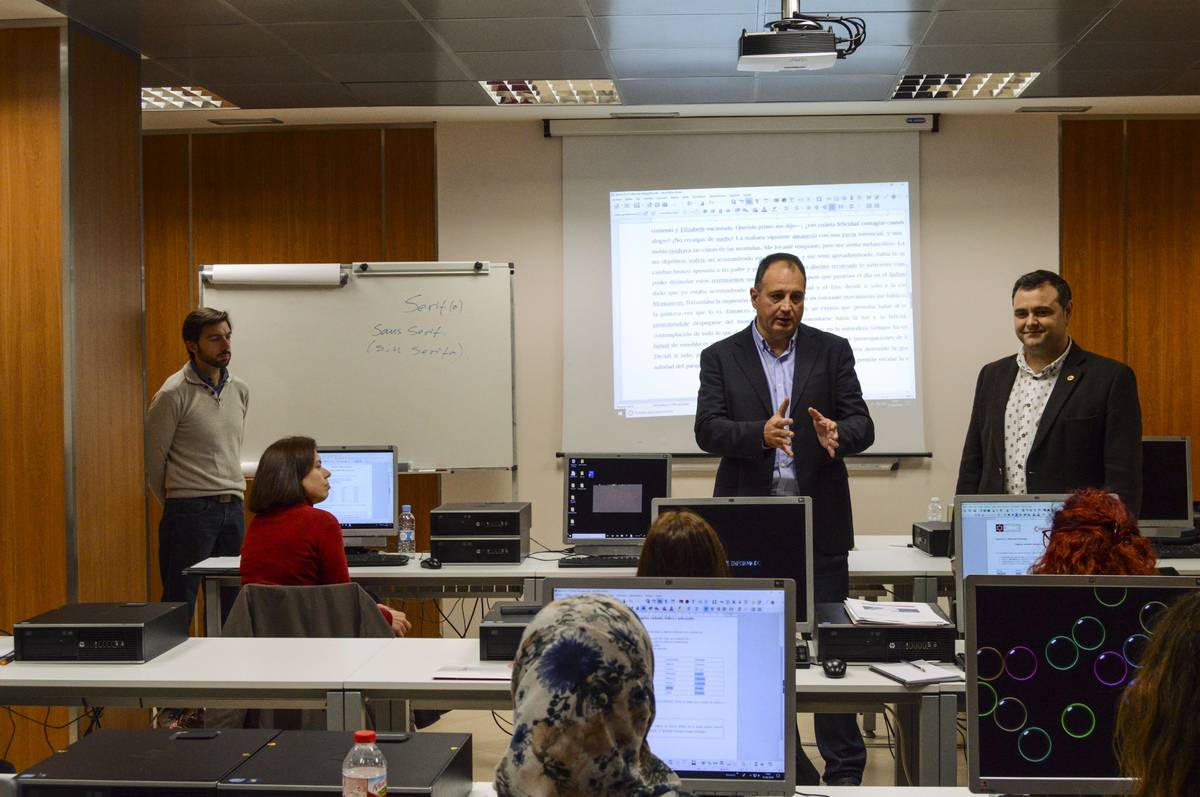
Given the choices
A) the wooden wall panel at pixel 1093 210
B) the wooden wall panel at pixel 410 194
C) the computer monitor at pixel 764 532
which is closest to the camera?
the computer monitor at pixel 764 532

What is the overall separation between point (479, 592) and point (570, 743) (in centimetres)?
335

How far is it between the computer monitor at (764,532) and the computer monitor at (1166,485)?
2410 millimetres

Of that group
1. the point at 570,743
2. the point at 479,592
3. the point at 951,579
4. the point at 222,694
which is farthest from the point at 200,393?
the point at 570,743

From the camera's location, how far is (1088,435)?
3557mm

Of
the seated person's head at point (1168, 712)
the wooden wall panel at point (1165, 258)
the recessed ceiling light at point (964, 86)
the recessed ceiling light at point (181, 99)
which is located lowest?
the seated person's head at point (1168, 712)

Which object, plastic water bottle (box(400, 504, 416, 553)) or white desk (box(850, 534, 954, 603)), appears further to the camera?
plastic water bottle (box(400, 504, 416, 553))

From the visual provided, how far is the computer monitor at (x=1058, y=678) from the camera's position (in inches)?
72.8

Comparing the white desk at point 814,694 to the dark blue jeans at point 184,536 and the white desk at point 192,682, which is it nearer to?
the white desk at point 192,682

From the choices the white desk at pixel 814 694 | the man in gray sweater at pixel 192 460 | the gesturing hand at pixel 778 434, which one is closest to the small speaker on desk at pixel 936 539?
the gesturing hand at pixel 778 434

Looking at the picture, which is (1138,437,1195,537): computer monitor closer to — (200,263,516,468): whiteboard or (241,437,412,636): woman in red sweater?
(200,263,516,468): whiteboard

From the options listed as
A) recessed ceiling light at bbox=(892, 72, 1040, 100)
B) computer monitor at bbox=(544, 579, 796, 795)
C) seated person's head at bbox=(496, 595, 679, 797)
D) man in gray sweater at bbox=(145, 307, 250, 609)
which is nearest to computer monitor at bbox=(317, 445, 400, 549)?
man in gray sweater at bbox=(145, 307, 250, 609)

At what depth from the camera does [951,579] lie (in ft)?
13.9

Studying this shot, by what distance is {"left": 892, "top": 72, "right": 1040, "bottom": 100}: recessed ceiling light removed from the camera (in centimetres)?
546

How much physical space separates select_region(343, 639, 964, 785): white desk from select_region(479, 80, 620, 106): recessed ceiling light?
11.7ft
